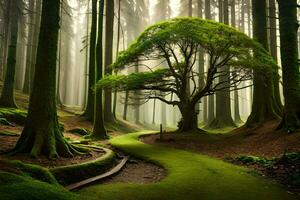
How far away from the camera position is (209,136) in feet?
49.5

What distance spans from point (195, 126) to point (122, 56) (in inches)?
240

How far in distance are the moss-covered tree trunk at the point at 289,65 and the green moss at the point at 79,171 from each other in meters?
7.15

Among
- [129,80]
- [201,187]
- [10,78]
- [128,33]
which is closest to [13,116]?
[10,78]

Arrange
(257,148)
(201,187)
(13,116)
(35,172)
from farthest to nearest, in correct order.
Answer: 1. (13,116)
2. (257,148)
3. (201,187)
4. (35,172)

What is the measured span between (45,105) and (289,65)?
30.5 ft

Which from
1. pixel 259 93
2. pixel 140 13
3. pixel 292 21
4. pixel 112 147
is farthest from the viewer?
pixel 140 13

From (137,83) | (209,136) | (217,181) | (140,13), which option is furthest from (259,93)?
(140,13)

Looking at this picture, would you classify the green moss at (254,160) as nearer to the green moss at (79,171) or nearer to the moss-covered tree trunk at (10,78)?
the green moss at (79,171)

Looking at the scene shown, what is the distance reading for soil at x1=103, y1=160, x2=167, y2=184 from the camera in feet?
25.5

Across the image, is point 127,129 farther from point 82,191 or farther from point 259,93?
point 82,191

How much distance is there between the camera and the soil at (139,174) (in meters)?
7.79

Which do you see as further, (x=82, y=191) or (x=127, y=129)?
(x=127, y=129)

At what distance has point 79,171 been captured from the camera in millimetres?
7258

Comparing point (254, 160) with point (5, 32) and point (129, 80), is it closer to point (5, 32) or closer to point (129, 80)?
point (129, 80)
